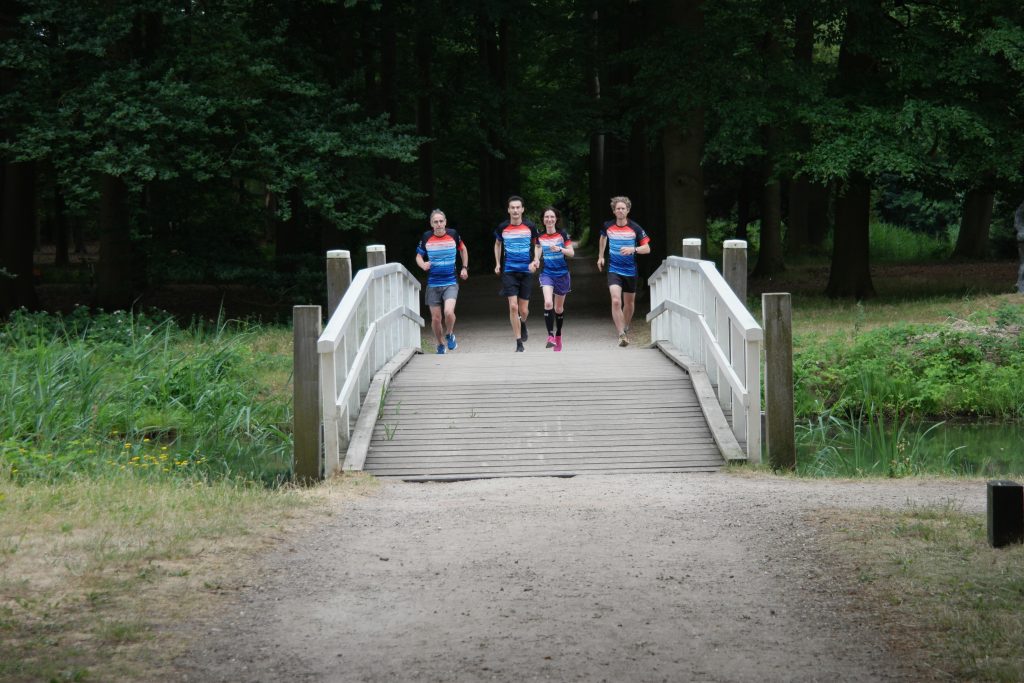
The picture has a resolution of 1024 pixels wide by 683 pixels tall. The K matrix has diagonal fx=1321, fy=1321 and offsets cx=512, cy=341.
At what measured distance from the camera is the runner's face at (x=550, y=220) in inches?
574

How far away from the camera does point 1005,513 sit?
690 cm

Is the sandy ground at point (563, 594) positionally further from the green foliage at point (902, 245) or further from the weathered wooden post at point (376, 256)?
the green foliage at point (902, 245)

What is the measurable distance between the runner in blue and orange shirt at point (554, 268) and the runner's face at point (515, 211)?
0.30 metres

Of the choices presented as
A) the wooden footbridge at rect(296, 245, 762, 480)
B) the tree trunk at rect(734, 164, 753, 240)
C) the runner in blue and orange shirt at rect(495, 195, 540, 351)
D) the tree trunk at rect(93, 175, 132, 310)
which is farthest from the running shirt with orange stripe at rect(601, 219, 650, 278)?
the tree trunk at rect(734, 164, 753, 240)

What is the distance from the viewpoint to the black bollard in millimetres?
6840

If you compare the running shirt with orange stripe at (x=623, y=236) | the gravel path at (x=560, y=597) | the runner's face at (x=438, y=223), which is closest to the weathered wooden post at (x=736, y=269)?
the running shirt with orange stripe at (x=623, y=236)

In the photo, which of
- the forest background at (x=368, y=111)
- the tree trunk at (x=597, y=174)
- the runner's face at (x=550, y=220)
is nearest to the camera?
the runner's face at (x=550, y=220)

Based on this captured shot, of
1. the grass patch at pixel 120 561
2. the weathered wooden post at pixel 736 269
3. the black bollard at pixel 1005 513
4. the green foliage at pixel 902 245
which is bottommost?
the grass patch at pixel 120 561

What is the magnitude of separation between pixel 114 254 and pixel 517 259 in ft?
33.7

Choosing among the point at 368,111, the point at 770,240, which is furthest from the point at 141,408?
the point at 770,240

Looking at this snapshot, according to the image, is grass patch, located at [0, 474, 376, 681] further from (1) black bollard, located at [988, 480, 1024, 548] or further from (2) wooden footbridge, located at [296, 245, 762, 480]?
(1) black bollard, located at [988, 480, 1024, 548]

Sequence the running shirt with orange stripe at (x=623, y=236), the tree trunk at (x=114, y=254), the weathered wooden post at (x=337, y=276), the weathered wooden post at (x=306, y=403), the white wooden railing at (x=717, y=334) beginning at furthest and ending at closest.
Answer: the tree trunk at (x=114, y=254), the running shirt with orange stripe at (x=623, y=236), the weathered wooden post at (x=337, y=276), the white wooden railing at (x=717, y=334), the weathered wooden post at (x=306, y=403)

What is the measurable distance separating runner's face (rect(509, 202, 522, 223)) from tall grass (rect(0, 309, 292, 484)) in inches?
130

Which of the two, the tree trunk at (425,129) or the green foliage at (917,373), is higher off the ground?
the tree trunk at (425,129)
